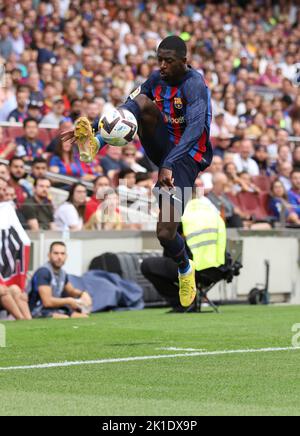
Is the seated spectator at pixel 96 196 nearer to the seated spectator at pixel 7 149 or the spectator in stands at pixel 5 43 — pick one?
the seated spectator at pixel 7 149

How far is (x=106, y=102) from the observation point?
65.7ft

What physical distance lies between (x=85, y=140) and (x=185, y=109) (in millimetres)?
951

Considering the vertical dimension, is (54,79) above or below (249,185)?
above

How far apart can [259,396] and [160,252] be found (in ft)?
32.3

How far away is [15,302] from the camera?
44.7ft

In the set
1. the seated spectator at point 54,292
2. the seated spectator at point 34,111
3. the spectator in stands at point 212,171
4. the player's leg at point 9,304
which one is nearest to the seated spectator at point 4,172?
the seated spectator at point 54,292

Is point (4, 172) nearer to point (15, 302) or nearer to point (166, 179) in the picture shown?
point (15, 302)

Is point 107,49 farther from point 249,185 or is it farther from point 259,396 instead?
point 259,396

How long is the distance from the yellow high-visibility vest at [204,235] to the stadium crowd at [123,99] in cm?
219

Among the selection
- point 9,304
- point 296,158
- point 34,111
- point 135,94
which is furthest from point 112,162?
point 135,94

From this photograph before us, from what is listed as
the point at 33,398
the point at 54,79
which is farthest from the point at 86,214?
the point at 33,398

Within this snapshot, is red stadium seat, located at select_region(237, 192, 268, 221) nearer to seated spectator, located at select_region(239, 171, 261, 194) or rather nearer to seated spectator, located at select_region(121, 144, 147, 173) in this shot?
seated spectator, located at select_region(239, 171, 261, 194)

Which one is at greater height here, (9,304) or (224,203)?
(224,203)

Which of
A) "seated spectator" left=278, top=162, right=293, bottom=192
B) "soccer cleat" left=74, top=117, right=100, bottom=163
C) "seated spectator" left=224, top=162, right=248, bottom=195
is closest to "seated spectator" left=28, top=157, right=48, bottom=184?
"seated spectator" left=224, top=162, right=248, bottom=195
